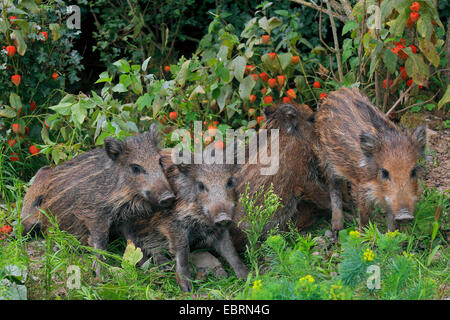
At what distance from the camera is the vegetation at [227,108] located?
13.7ft

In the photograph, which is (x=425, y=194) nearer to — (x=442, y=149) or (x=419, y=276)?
(x=442, y=149)

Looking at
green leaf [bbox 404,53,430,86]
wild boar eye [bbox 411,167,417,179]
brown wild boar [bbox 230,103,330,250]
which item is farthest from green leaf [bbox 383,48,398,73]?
wild boar eye [bbox 411,167,417,179]

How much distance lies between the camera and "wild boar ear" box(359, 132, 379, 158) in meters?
4.76

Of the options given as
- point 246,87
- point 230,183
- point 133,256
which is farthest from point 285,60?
point 133,256

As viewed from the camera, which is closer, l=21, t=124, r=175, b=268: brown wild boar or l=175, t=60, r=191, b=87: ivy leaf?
l=21, t=124, r=175, b=268: brown wild boar

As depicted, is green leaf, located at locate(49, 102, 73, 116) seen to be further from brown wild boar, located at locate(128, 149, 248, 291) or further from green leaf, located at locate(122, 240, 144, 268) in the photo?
green leaf, located at locate(122, 240, 144, 268)

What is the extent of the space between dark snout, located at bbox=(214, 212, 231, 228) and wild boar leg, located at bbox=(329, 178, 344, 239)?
3.66 feet

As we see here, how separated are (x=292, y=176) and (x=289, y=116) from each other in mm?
513

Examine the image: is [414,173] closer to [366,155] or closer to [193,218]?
[366,155]

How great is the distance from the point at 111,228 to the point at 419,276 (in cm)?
246

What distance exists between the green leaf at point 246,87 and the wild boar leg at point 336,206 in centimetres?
121

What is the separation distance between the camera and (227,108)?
5.98m
